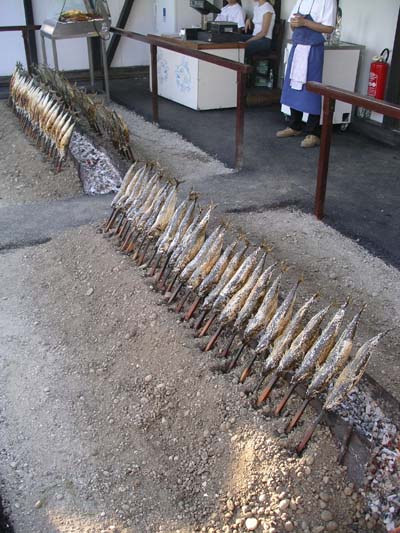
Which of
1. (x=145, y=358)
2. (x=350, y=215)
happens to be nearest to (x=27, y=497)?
(x=145, y=358)

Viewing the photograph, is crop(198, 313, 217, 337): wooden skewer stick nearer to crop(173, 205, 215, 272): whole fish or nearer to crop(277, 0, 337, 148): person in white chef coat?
crop(173, 205, 215, 272): whole fish

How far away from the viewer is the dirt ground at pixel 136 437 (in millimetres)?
2701

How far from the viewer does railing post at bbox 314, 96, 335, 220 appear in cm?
503

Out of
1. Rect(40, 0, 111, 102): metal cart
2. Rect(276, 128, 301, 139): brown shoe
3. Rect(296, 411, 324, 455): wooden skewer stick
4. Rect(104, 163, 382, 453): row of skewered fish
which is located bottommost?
Rect(276, 128, 301, 139): brown shoe

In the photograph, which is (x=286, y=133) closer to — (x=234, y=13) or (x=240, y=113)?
(x=240, y=113)

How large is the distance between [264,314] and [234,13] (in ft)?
25.1

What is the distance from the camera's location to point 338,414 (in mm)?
2719

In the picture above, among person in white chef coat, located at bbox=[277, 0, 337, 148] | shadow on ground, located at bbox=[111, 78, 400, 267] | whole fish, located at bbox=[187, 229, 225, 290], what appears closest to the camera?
whole fish, located at bbox=[187, 229, 225, 290]

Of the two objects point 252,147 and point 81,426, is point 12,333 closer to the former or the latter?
point 81,426

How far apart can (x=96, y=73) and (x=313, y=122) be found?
18.6 feet

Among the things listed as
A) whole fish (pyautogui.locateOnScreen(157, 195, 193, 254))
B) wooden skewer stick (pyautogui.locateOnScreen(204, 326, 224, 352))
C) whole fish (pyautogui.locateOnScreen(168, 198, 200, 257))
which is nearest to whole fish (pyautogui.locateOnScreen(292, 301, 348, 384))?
wooden skewer stick (pyautogui.locateOnScreen(204, 326, 224, 352))

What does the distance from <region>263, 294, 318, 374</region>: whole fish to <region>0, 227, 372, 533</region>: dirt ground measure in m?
Answer: 0.29

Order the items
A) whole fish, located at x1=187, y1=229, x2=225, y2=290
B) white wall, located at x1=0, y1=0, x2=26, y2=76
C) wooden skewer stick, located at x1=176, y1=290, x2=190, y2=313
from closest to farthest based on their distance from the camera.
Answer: whole fish, located at x1=187, y1=229, x2=225, y2=290 < wooden skewer stick, located at x1=176, y1=290, x2=190, y2=313 < white wall, located at x1=0, y1=0, x2=26, y2=76

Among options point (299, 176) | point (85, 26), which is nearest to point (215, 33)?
point (85, 26)
